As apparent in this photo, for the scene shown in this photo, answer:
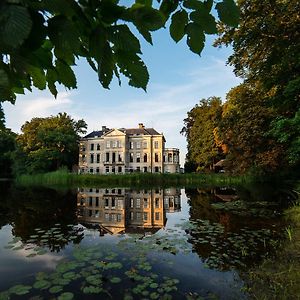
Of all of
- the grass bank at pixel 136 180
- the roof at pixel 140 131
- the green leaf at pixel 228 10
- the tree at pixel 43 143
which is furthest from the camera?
the roof at pixel 140 131

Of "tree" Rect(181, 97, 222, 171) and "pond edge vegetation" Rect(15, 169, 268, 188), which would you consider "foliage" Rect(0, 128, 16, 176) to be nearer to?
"pond edge vegetation" Rect(15, 169, 268, 188)

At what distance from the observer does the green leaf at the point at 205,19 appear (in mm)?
1185

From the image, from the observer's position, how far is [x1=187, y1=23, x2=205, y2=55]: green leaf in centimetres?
121

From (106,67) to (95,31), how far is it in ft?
0.44

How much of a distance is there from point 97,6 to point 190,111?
5327 cm

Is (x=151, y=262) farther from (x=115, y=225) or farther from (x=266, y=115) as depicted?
(x=266, y=115)

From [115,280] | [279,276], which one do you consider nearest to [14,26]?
[115,280]

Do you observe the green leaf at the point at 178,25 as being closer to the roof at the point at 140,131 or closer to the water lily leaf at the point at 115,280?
the water lily leaf at the point at 115,280

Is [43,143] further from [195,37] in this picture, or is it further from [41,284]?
[195,37]

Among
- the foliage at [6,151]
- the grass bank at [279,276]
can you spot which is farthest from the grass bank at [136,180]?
the grass bank at [279,276]

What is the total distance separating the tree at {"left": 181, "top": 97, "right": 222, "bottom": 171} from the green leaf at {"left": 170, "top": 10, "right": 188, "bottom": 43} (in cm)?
4186

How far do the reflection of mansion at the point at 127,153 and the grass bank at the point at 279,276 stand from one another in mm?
56097

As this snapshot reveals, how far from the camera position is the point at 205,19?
1189mm

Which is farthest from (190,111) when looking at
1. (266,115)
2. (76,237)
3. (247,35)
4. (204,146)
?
(76,237)
